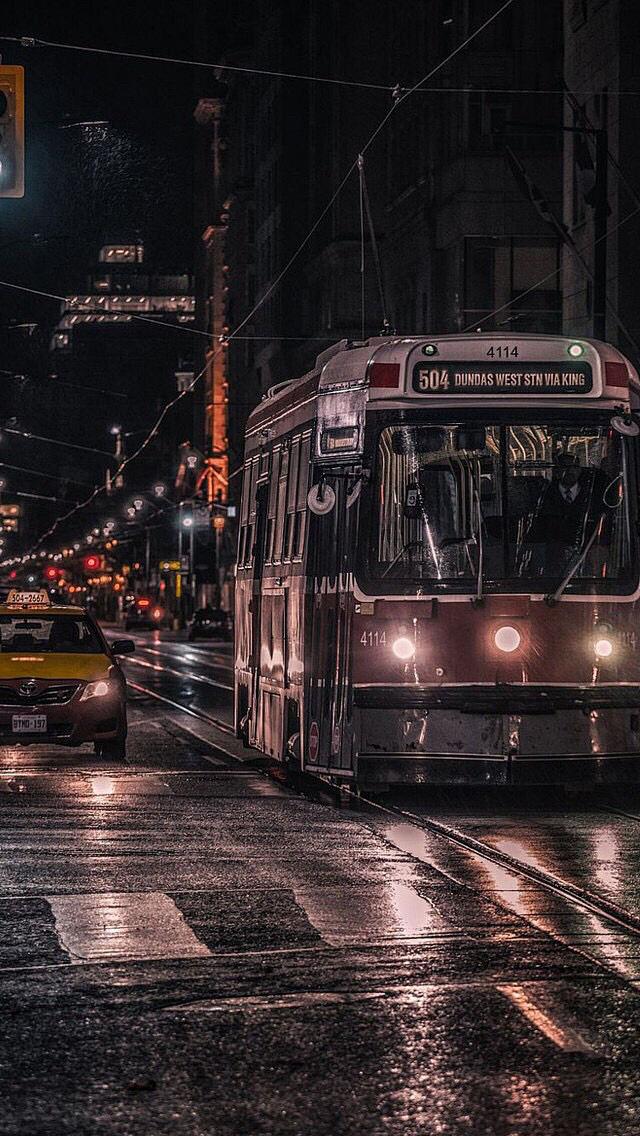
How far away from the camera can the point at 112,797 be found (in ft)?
56.3

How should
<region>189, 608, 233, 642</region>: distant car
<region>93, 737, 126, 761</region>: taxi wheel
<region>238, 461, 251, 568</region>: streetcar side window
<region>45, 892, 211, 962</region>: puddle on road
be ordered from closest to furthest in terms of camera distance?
1. <region>45, 892, 211, 962</region>: puddle on road
2. <region>93, 737, 126, 761</region>: taxi wheel
3. <region>238, 461, 251, 568</region>: streetcar side window
4. <region>189, 608, 233, 642</region>: distant car

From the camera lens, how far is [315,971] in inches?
352

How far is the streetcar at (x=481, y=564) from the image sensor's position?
15.6 m

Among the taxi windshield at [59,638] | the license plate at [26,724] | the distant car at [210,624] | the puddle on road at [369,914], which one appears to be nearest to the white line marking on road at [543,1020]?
the puddle on road at [369,914]

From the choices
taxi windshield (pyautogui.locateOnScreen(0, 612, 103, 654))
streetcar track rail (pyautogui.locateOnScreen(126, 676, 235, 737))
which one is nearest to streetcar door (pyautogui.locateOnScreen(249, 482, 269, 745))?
taxi windshield (pyautogui.locateOnScreen(0, 612, 103, 654))

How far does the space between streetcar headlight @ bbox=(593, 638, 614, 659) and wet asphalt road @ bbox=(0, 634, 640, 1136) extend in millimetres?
1231

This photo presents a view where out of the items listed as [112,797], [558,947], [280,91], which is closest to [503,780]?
[112,797]

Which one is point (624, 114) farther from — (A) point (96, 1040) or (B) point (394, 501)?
(A) point (96, 1040)

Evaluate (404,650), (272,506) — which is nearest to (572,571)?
(404,650)

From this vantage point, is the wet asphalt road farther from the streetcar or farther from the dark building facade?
the dark building facade

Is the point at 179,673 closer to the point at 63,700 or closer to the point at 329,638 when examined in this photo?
the point at 63,700

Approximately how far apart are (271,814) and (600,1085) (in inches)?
361

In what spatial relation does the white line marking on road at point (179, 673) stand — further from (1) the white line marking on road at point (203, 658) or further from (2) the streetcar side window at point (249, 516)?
(2) the streetcar side window at point (249, 516)

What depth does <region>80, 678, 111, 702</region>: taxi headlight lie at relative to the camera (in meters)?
21.0
